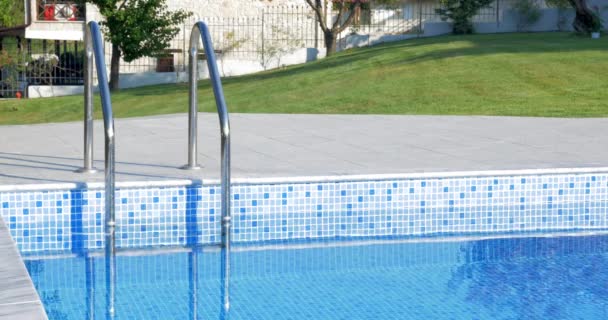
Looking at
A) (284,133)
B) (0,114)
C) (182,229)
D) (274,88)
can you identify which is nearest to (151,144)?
(284,133)

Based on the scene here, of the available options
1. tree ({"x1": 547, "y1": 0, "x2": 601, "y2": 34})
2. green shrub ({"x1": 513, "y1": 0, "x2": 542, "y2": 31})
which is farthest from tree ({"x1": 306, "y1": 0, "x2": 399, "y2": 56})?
tree ({"x1": 547, "y1": 0, "x2": 601, "y2": 34})

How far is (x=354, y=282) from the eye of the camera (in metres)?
5.19

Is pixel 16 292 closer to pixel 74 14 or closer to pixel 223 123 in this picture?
pixel 223 123

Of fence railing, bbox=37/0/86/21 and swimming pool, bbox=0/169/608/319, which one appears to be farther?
fence railing, bbox=37/0/86/21

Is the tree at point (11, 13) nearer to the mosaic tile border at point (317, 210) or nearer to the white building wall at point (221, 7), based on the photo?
the white building wall at point (221, 7)

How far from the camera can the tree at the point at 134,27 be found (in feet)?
→ 77.1

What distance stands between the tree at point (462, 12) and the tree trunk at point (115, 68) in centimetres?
1037

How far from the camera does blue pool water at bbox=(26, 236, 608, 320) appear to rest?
4.56 meters

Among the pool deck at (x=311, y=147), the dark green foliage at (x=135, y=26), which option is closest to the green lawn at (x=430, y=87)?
the pool deck at (x=311, y=147)

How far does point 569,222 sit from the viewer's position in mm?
6719

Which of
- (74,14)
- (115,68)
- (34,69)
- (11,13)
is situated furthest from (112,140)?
(74,14)

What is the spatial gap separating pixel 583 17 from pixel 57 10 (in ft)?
55.1

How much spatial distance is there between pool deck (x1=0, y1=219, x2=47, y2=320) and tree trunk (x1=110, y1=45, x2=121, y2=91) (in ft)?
68.4

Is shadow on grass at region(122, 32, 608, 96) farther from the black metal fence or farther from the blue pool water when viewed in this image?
the blue pool water
